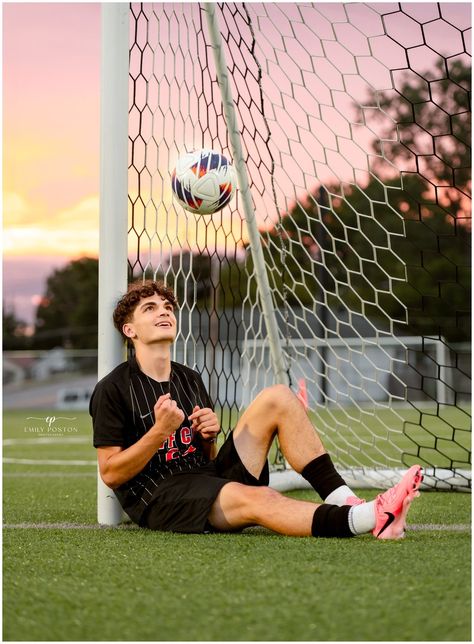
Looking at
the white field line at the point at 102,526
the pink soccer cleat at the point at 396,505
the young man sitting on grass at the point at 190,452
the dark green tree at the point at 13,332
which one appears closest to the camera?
the pink soccer cleat at the point at 396,505

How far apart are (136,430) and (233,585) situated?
1.25 metres

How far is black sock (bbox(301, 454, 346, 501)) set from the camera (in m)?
3.48

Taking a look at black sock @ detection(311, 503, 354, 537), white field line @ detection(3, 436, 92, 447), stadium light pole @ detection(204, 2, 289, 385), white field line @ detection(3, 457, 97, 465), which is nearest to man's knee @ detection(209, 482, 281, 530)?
black sock @ detection(311, 503, 354, 537)

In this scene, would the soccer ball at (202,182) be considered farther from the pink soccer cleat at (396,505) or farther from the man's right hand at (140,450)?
the pink soccer cleat at (396,505)

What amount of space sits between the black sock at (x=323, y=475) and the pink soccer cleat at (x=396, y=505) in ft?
1.17

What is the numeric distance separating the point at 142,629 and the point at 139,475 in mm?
1521

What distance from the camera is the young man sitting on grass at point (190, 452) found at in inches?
129

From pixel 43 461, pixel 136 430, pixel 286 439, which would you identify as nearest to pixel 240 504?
pixel 286 439

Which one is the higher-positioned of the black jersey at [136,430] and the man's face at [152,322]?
the man's face at [152,322]

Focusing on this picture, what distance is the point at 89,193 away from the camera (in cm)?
2416

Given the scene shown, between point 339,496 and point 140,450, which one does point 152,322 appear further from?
point 339,496

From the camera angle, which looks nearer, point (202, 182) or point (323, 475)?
point (323, 475)

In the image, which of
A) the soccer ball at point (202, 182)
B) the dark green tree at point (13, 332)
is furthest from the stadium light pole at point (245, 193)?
the dark green tree at point (13, 332)

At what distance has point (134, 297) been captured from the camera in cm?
379
